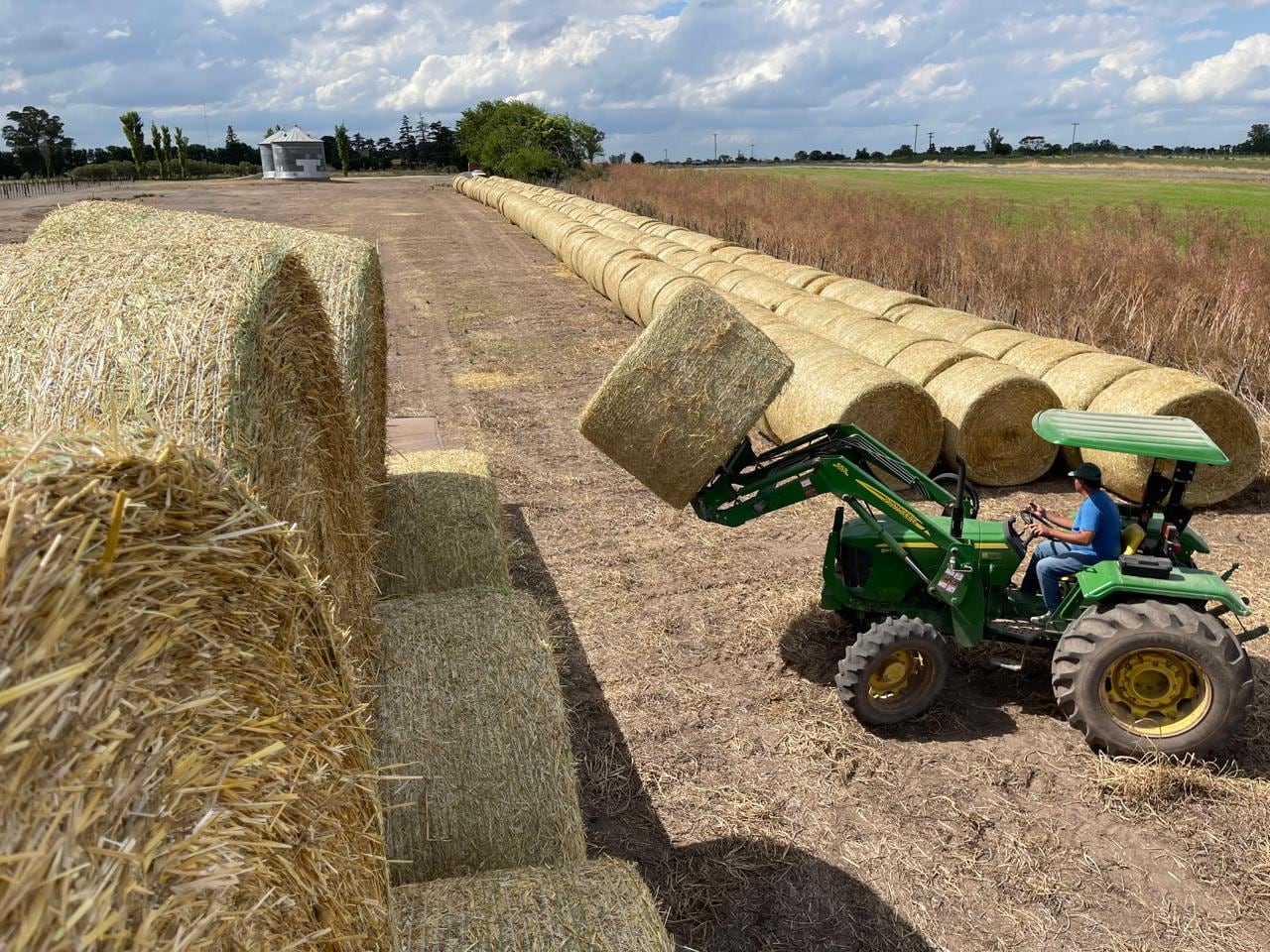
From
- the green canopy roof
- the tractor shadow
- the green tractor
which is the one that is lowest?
the tractor shadow

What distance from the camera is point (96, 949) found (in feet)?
4.66

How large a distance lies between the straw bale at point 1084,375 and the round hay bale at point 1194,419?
94 millimetres

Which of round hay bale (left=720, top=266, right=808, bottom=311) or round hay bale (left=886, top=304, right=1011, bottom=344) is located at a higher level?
round hay bale (left=720, top=266, right=808, bottom=311)

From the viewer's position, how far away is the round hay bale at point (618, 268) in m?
17.5

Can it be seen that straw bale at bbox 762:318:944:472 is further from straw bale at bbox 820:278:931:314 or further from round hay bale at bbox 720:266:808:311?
round hay bale at bbox 720:266:808:311

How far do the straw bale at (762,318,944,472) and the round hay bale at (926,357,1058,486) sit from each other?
0.24m

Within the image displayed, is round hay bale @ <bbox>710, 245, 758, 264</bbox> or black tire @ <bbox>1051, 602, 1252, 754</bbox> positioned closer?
black tire @ <bbox>1051, 602, 1252, 754</bbox>

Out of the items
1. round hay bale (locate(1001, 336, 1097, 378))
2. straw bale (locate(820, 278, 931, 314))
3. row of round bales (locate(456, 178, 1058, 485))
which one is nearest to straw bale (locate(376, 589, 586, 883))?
row of round bales (locate(456, 178, 1058, 485))

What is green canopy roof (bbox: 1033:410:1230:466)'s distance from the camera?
4887 millimetres

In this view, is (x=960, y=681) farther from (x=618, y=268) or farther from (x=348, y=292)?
(x=618, y=268)

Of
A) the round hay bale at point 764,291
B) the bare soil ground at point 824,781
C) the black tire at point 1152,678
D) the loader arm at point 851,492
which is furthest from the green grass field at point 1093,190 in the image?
the black tire at point 1152,678

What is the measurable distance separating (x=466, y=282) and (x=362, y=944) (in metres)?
20.8

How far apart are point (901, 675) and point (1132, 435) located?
195 cm

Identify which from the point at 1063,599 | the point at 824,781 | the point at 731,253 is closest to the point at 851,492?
the point at 1063,599
